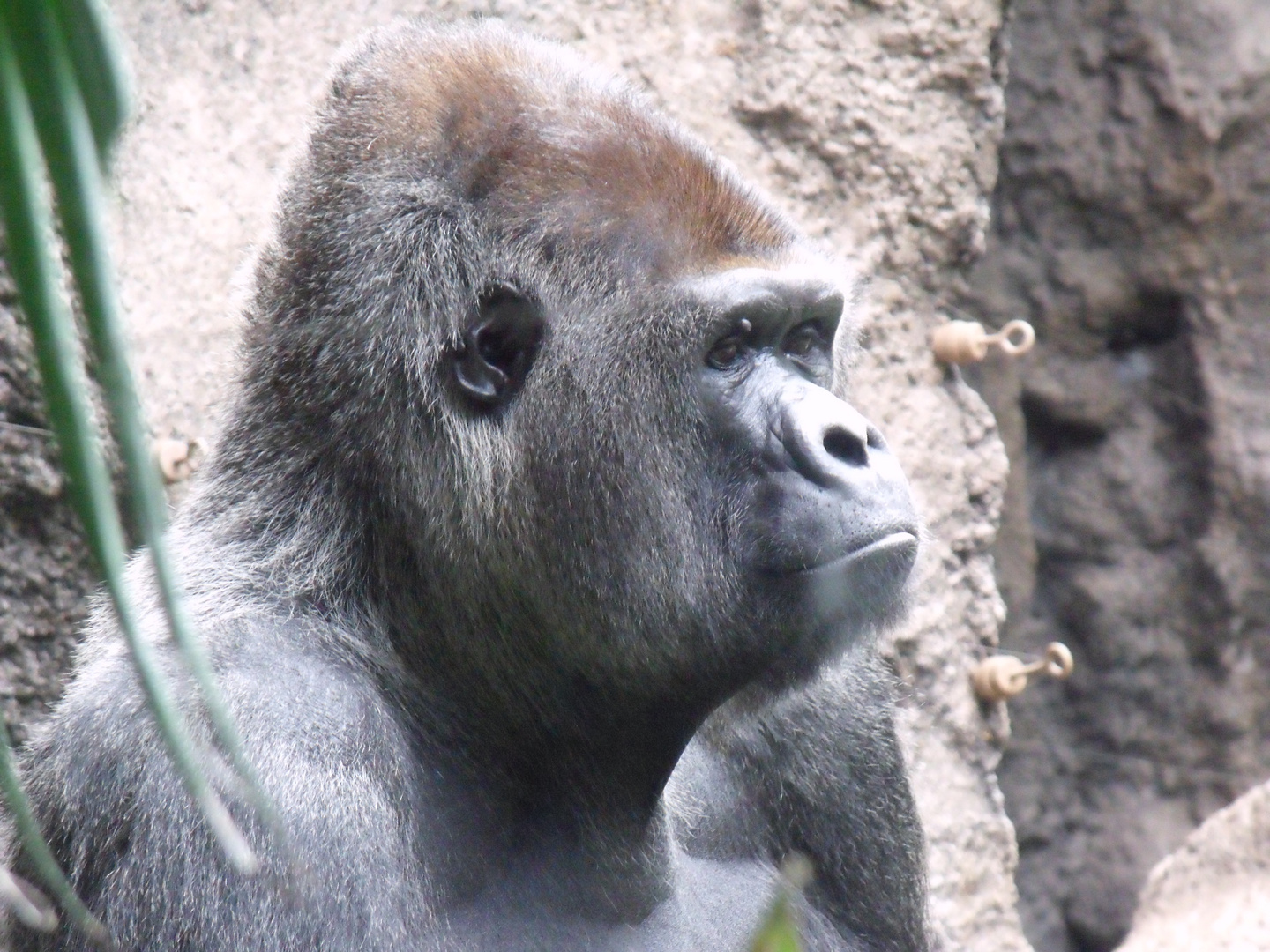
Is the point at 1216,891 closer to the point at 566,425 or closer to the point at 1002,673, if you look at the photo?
the point at 1002,673

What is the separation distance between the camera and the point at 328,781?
225cm

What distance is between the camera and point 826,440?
2.42 metres

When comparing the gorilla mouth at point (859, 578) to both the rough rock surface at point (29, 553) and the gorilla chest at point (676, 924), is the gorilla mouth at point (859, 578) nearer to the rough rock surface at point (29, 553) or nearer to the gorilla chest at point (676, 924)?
the gorilla chest at point (676, 924)

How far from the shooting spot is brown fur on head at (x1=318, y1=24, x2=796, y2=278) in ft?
8.35

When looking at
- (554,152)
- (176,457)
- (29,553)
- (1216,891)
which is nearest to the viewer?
(554,152)

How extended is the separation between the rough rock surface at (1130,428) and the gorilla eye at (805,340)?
10.4 ft

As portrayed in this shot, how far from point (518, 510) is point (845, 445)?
57 cm

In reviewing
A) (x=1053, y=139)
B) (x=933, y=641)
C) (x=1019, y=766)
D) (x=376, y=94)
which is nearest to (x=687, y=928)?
(x=376, y=94)

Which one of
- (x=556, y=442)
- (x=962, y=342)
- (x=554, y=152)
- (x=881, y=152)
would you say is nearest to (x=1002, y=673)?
(x=962, y=342)

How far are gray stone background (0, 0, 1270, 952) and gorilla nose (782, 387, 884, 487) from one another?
1235 mm

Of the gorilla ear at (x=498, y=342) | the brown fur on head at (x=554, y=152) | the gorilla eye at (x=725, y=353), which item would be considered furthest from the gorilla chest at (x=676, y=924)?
the brown fur on head at (x=554, y=152)

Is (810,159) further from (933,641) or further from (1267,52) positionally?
(1267,52)

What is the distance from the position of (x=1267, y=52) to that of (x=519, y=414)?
4.36 meters

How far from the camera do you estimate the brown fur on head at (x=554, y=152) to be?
2.54 meters
